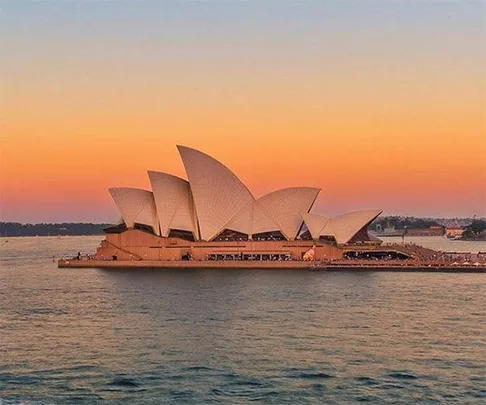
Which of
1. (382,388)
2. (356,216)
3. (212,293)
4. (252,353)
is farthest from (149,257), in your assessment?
(382,388)

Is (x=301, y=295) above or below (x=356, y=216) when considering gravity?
below

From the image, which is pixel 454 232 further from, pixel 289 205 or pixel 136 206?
pixel 136 206

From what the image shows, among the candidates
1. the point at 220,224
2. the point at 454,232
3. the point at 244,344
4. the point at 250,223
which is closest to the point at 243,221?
the point at 250,223

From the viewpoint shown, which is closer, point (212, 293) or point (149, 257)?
point (212, 293)

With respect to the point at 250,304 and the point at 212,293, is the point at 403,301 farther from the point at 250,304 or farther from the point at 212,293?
the point at 212,293

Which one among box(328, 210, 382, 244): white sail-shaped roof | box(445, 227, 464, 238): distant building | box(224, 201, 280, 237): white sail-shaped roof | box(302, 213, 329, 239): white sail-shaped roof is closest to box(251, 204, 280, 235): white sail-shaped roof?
box(224, 201, 280, 237): white sail-shaped roof

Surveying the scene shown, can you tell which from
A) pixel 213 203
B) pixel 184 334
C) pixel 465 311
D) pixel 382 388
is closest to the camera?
pixel 382 388

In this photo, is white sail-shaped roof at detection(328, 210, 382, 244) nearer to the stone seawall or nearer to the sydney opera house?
the sydney opera house
